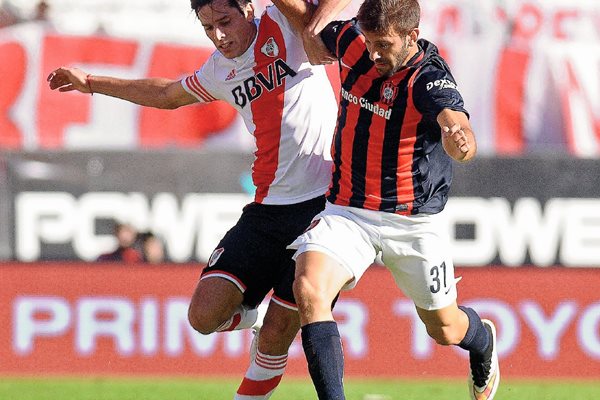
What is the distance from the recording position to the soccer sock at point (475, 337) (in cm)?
694

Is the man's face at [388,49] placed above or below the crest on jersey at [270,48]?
above

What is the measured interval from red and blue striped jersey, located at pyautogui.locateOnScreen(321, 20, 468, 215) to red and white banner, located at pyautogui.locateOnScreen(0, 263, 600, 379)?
4807mm

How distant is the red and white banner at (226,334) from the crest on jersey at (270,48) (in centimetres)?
470

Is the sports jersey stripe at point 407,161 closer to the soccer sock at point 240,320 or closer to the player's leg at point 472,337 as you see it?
the player's leg at point 472,337

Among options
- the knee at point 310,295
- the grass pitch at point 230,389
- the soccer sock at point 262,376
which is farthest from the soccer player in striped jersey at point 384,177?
the grass pitch at point 230,389

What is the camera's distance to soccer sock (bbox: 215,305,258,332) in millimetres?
6961

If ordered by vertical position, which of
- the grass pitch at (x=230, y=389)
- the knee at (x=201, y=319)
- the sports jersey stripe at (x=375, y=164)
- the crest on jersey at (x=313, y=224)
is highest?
the sports jersey stripe at (x=375, y=164)

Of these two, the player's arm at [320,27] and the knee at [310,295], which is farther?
the player's arm at [320,27]

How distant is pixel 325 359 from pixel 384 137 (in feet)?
4.10

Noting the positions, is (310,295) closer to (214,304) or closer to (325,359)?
(325,359)

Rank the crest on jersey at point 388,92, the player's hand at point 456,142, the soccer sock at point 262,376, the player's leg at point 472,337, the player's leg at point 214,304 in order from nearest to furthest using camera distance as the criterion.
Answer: the player's hand at point 456,142 < the crest on jersey at point 388,92 < the player's leg at point 472,337 < the player's leg at point 214,304 < the soccer sock at point 262,376

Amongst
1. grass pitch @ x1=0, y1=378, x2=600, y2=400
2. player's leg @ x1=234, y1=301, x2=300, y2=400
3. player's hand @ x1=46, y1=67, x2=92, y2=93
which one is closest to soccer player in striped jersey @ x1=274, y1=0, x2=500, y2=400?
player's leg @ x1=234, y1=301, x2=300, y2=400

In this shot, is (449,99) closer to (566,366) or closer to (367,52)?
(367,52)

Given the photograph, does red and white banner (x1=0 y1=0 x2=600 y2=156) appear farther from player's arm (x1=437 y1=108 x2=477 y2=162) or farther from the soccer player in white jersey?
player's arm (x1=437 y1=108 x2=477 y2=162)
